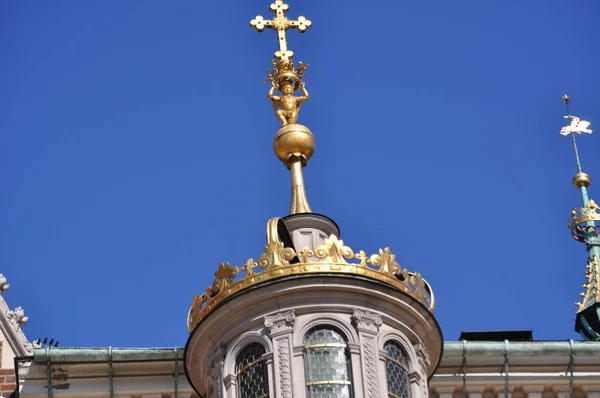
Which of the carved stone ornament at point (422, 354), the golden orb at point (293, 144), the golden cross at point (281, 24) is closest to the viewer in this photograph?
Result: the carved stone ornament at point (422, 354)

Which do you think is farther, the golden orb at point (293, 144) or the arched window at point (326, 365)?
the golden orb at point (293, 144)

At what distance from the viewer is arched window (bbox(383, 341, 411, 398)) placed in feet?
138

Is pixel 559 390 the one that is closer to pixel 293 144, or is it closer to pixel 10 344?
pixel 293 144

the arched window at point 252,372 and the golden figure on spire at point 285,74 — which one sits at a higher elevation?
the golden figure on spire at point 285,74

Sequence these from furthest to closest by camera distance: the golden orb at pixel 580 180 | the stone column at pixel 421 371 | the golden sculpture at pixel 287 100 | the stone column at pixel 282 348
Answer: the golden orb at pixel 580 180 → the golden sculpture at pixel 287 100 → the stone column at pixel 421 371 → the stone column at pixel 282 348

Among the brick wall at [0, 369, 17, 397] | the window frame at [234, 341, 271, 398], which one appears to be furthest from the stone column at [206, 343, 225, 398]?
the brick wall at [0, 369, 17, 397]

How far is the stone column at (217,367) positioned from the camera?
42.4m

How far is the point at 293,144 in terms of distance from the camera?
152 feet

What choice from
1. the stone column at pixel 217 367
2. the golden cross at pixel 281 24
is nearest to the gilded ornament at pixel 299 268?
the stone column at pixel 217 367

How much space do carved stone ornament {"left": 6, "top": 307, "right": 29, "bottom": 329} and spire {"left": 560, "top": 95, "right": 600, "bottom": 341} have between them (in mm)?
10631

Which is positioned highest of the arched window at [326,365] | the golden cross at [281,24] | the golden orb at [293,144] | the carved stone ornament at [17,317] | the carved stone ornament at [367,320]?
the golden cross at [281,24]

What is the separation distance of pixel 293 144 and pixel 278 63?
1.95m

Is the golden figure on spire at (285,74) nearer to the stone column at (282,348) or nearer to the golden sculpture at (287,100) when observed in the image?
the golden sculpture at (287,100)

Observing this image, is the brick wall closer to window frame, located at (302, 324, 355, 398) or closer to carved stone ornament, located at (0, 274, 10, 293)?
carved stone ornament, located at (0, 274, 10, 293)
